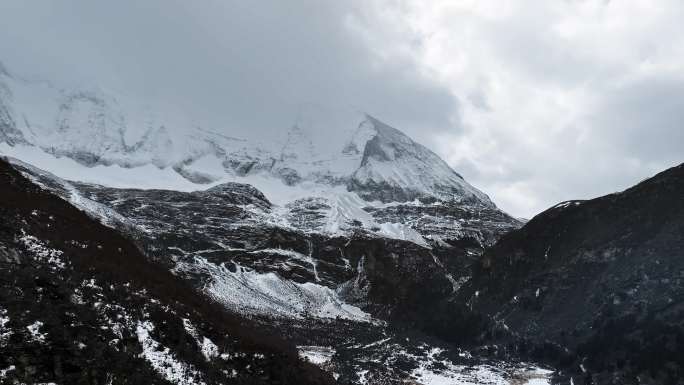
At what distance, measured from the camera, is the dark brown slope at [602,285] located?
104 m

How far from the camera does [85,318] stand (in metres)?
48.2

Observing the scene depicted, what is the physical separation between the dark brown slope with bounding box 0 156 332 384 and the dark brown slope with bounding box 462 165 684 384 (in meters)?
57.7

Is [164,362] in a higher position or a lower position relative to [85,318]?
lower

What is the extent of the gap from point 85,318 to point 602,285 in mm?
113078

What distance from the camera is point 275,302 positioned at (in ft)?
627

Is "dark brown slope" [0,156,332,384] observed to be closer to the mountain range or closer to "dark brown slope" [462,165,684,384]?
the mountain range

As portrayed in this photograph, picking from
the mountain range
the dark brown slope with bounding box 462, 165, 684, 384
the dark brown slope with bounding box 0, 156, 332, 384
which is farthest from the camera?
the dark brown slope with bounding box 462, 165, 684, 384

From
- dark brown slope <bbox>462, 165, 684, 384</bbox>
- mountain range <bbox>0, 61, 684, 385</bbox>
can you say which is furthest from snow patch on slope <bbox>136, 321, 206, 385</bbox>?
dark brown slope <bbox>462, 165, 684, 384</bbox>

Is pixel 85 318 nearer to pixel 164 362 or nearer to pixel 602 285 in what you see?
pixel 164 362

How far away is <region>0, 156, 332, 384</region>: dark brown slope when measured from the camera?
41.2 m

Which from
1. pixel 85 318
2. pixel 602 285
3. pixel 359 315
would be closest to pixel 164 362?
pixel 85 318

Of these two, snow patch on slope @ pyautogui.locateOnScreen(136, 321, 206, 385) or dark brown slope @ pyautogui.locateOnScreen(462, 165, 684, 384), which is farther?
dark brown slope @ pyautogui.locateOnScreen(462, 165, 684, 384)

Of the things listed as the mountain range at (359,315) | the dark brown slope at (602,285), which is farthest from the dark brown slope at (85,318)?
the dark brown slope at (602,285)

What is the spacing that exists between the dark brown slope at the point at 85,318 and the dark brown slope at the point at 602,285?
5769 cm
